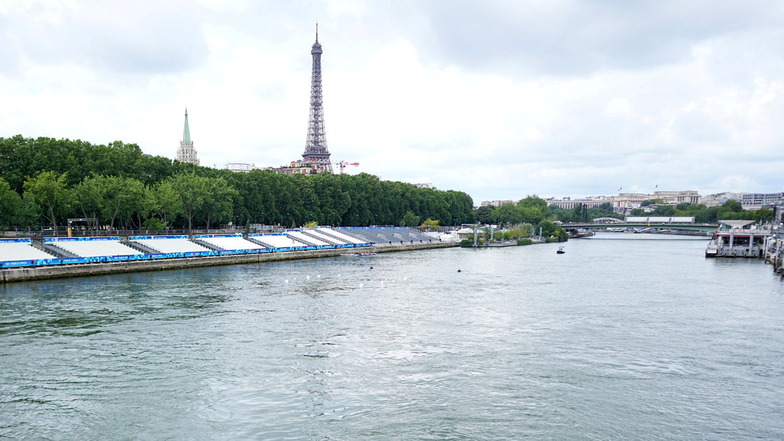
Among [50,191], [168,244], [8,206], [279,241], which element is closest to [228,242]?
[168,244]

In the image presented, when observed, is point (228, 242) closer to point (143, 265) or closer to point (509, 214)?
point (143, 265)

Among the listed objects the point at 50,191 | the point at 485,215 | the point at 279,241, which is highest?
the point at 50,191

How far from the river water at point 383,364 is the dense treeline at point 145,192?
1492 cm

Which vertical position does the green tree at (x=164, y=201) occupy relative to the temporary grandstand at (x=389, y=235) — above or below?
above

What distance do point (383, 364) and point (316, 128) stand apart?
6123 inches

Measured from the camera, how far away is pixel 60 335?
2262cm

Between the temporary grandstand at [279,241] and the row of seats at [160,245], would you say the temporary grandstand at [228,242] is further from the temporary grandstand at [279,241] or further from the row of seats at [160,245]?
the temporary grandstand at [279,241]

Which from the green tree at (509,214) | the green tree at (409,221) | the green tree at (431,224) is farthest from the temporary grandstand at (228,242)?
the green tree at (509,214)

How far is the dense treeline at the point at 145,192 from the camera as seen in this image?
4982cm

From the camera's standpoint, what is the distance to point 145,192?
56.1m

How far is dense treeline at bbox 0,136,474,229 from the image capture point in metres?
49.8

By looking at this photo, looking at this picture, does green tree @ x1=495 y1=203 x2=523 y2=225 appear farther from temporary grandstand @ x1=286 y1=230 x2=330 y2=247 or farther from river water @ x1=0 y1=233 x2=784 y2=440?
river water @ x1=0 y1=233 x2=784 y2=440

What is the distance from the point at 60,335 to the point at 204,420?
37.7 feet

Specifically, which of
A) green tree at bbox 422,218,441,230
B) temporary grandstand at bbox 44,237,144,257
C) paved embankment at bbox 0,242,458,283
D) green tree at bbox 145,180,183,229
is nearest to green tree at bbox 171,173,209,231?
green tree at bbox 145,180,183,229
